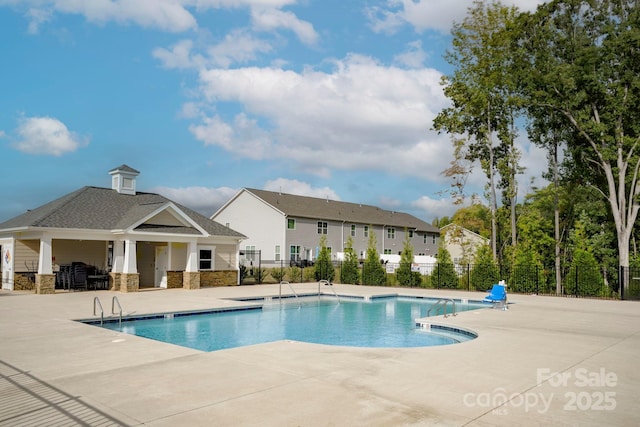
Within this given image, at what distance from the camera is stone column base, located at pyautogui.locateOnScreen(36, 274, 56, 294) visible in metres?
21.2

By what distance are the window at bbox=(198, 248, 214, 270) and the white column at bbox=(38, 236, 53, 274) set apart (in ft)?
25.3

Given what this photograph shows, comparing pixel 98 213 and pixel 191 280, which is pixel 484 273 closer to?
pixel 191 280

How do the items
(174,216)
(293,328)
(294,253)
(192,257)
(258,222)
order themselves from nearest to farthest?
(293,328) → (192,257) → (174,216) → (294,253) → (258,222)

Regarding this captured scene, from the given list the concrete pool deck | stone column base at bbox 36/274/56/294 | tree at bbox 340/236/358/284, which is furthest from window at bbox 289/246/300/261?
the concrete pool deck

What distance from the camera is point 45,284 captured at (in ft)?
70.0

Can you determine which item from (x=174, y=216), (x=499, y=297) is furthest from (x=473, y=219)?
(x=174, y=216)

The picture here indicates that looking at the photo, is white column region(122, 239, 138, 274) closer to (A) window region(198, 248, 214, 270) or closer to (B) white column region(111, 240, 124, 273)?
(B) white column region(111, 240, 124, 273)

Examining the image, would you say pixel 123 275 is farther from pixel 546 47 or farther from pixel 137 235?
pixel 546 47

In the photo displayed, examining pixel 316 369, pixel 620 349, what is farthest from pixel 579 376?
pixel 316 369

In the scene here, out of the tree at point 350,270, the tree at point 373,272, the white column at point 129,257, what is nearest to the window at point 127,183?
the white column at point 129,257

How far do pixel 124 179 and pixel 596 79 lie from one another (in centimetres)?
2606

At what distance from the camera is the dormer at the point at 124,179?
28844mm

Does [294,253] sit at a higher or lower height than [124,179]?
lower

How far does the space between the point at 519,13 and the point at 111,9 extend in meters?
22.2
